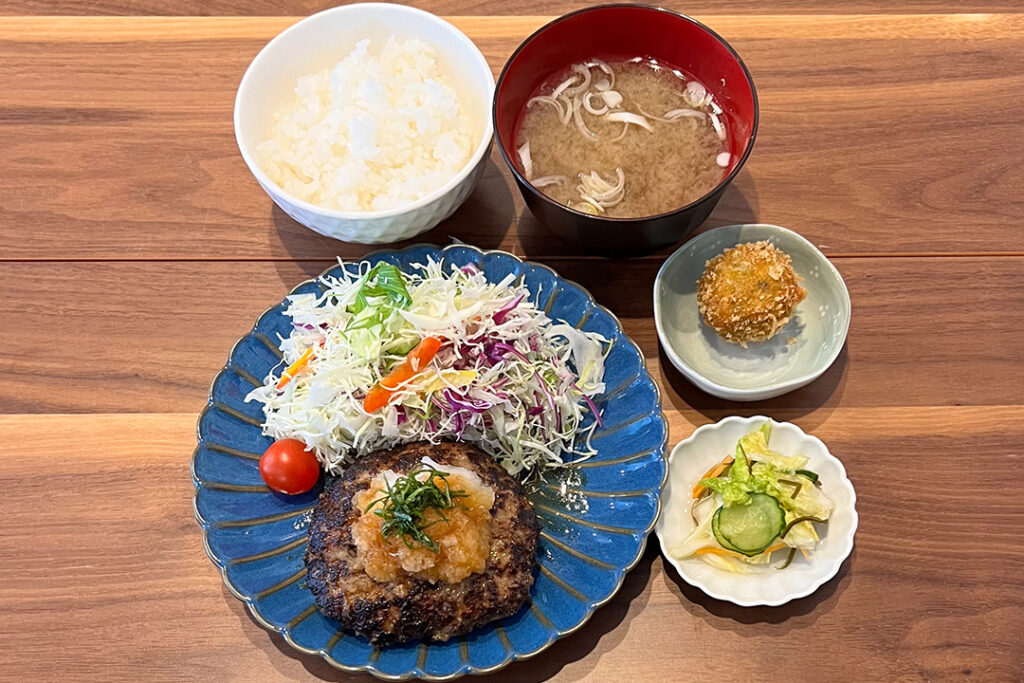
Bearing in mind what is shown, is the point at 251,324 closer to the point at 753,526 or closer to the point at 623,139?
the point at 623,139

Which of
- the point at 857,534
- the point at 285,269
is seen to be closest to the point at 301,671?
the point at 285,269

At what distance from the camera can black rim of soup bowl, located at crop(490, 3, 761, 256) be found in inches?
91.9

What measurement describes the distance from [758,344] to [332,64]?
1.79m

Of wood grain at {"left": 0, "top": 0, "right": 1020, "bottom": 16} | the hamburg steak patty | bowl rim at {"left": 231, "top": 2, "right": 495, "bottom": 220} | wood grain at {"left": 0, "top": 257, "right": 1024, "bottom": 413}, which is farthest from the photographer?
wood grain at {"left": 0, "top": 0, "right": 1020, "bottom": 16}

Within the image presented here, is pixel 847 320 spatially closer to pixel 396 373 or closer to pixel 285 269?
pixel 396 373

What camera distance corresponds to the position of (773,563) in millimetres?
2324

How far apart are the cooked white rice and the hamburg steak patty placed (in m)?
0.92

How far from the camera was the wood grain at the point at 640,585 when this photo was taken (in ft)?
7.52

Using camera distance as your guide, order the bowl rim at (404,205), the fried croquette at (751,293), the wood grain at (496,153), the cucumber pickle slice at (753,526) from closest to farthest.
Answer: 1. the cucumber pickle slice at (753,526)
2. the bowl rim at (404,205)
3. the fried croquette at (751,293)
4. the wood grain at (496,153)

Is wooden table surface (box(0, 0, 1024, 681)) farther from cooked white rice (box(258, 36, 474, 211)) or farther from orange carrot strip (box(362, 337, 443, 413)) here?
orange carrot strip (box(362, 337, 443, 413))

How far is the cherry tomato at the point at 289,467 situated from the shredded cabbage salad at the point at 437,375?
0.04 metres

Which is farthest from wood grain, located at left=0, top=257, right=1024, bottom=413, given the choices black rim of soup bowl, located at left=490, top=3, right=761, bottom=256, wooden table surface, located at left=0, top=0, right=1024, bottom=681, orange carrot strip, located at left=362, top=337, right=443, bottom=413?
orange carrot strip, located at left=362, top=337, right=443, bottom=413

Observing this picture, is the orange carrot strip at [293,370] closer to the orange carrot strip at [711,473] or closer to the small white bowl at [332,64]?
the small white bowl at [332,64]

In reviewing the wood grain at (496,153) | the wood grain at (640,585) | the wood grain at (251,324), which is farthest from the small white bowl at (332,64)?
the wood grain at (640,585)
